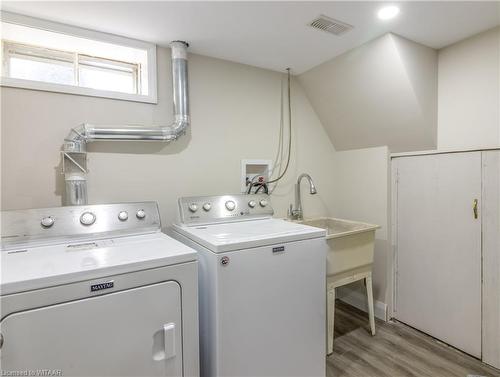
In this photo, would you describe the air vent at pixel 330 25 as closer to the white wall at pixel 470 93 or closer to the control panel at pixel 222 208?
the white wall at pixel 470 93

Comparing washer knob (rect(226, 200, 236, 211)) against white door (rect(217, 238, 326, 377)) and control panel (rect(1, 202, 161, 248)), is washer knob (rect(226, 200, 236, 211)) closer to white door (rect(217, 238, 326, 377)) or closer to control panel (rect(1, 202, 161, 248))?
control panel (rect(1, 202, 161, 248))

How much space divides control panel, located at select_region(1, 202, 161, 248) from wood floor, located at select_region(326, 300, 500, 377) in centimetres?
155

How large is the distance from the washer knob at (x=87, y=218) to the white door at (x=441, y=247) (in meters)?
2.31

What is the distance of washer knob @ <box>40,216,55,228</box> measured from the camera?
1.43 meters

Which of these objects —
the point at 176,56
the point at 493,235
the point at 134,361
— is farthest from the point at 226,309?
the point at 493,235

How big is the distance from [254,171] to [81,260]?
160 centimetres

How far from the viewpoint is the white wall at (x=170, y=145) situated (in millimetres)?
1655

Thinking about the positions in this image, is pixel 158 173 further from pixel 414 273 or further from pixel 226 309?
pixel 414 273

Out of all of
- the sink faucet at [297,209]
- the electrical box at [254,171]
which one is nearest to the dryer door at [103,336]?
the electrical box at [254,171]

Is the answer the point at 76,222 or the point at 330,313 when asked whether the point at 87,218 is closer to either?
the point at 76,222

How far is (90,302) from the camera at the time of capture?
3.49ft

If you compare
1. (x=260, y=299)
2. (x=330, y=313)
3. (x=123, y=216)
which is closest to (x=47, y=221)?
(x=123, y=216)

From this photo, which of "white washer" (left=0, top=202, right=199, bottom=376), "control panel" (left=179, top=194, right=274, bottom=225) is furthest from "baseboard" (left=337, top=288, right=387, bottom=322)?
"white washer" (left=0, top=202, right=199, bottom=376)

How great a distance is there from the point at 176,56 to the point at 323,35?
1.01 metres
